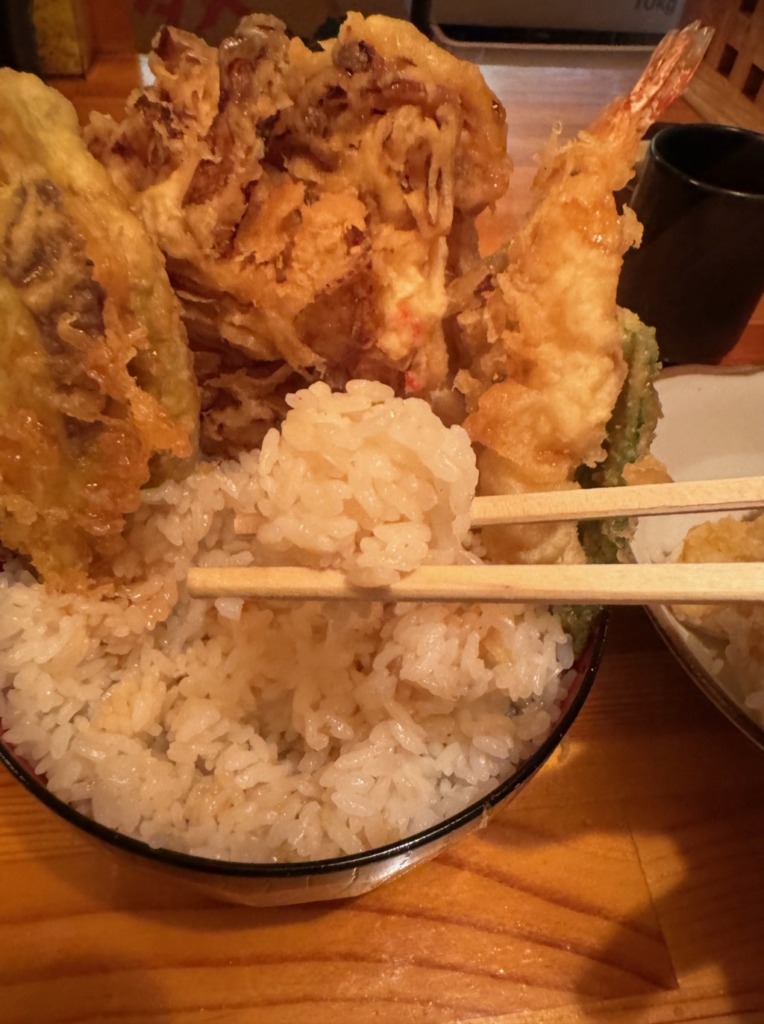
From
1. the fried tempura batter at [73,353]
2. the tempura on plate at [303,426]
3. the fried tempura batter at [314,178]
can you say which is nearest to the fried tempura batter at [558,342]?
the tempura on plate at [303,426]

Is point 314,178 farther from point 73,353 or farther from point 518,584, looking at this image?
point 518,584

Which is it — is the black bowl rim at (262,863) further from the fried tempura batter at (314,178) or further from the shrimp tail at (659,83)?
the shrimp tail at (659,83)

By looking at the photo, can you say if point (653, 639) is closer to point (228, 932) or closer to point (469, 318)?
point (469, 318)

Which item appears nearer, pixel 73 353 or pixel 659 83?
pixel 73 353

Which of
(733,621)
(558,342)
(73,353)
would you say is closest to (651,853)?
(733,621)

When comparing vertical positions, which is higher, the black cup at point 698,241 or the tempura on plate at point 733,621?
the black cup at point 698,241

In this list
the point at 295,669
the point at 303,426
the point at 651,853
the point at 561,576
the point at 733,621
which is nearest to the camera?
the point at 561,576
